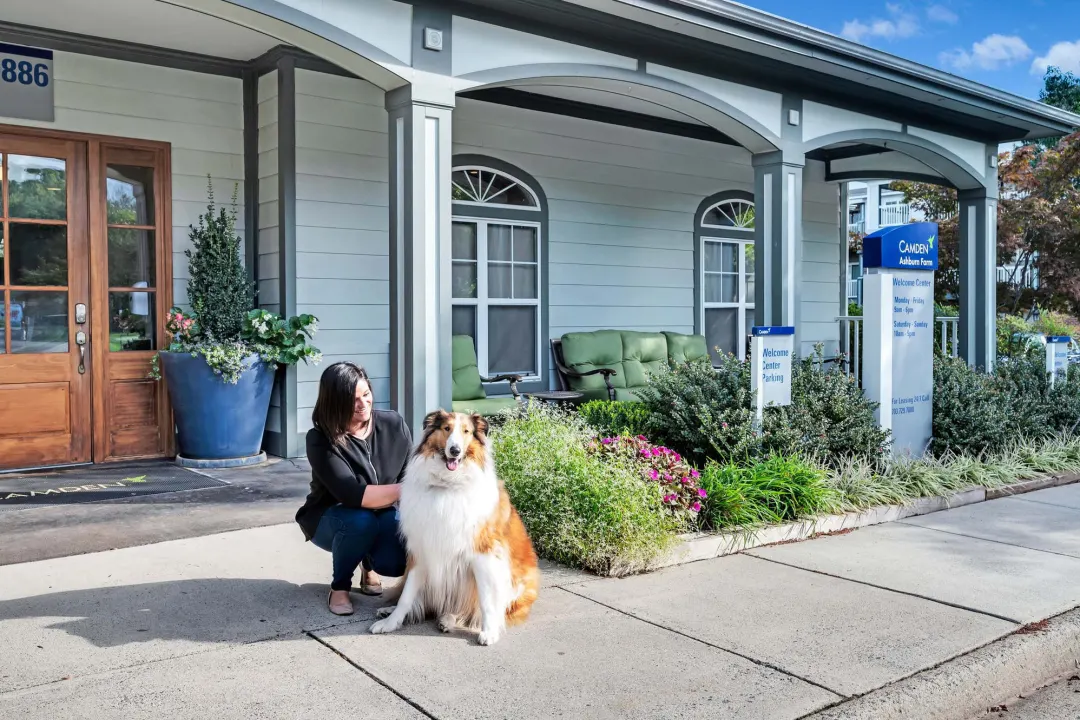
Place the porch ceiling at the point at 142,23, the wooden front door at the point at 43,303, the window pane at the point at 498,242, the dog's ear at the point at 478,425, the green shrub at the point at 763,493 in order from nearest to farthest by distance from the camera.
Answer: the dog's ear at the point at 478,425 → the green shrub at the point at 763,493 → the porch ceiling at the point at 142,23 → the wooden front door at the point at 43,303 → the window pane at the point at 498,242

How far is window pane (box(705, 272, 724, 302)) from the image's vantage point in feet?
38.4

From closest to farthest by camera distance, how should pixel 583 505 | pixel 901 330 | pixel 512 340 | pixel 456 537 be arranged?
pixel 456 537, pixel 583 505, pixel 901 330, pixel 512 340

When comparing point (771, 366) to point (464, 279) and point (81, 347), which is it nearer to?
point (464, 279)

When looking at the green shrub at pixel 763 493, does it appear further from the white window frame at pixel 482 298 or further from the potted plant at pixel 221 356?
the white window frame at pixel 482 298

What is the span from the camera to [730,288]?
11930mm

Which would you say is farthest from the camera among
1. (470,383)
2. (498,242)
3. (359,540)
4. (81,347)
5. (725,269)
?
(725,269)

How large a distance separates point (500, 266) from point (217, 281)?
2.97 meters

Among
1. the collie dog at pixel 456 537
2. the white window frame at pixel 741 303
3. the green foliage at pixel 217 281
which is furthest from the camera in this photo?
the white window frame at pixel 741 303

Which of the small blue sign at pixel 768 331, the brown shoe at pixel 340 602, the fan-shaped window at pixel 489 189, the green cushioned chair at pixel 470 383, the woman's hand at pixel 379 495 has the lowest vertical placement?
the brown shoe at pixel 340 602

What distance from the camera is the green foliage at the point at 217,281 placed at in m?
7.57

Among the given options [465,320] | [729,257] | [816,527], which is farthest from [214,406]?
[729,257]

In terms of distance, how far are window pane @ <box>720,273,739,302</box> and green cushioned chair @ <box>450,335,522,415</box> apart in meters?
3.96

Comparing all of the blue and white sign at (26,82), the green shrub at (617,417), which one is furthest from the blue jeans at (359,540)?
the blue and white sign at (26,82)

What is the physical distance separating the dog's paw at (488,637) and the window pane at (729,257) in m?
8.69
